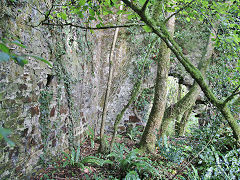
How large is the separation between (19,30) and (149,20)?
1.63 metres

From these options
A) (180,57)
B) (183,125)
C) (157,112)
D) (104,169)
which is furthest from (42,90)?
(183,125)

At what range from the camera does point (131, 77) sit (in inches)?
193

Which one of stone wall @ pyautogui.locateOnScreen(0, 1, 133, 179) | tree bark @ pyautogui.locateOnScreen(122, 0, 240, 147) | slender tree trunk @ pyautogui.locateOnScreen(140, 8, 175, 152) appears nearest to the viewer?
tree bark @ pyautogui.locateOnScreen(122, 0, 240, 147)

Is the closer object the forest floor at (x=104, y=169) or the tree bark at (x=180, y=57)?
the tree bark at (x=180, y=57)

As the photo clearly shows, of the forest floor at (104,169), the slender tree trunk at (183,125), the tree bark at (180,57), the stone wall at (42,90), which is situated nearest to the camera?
the tree bark at (180,57)

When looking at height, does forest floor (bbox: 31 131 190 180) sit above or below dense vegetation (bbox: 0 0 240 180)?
below

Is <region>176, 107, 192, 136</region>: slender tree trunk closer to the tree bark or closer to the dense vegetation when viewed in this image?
the dense vegetation

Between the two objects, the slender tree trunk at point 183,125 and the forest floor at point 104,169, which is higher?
the slender tree trunk at point 183,125

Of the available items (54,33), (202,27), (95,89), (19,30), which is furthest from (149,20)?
(202,27)

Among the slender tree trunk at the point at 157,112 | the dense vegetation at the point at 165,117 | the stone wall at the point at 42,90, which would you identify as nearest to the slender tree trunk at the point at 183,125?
the dense vegetation at the point at 165,117

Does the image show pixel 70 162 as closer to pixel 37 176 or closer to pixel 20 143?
pixel 37 176

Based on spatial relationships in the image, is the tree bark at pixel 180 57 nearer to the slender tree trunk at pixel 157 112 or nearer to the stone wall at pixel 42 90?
the stone wall at pixel 42 90

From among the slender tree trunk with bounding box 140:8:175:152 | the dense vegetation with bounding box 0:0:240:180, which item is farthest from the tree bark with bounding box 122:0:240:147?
the slender tree trunk with bounding box 140:8:175:152

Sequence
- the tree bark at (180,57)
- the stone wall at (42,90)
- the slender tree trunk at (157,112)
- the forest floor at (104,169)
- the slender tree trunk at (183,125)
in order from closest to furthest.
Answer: the tree bark at (180,57), the stone wall at (42,90), the forest floor at (104,169), the slender tree trunk at (157,112), the slender tree trunk at (183,125)
